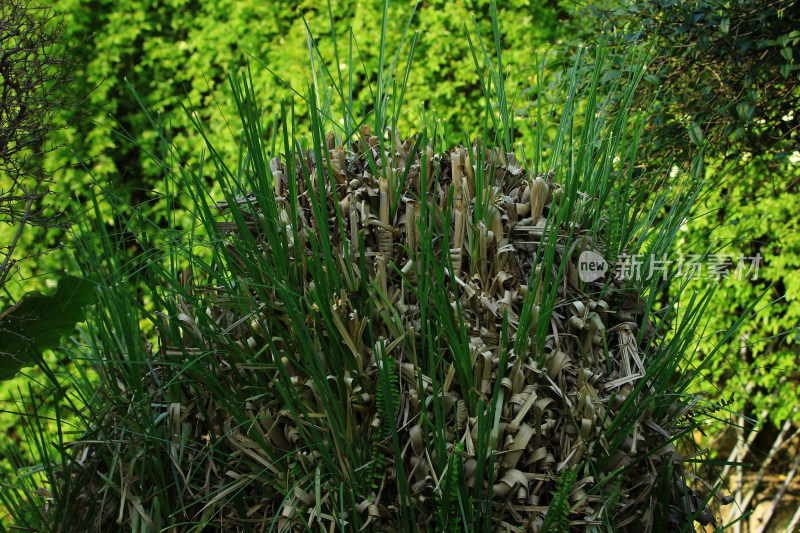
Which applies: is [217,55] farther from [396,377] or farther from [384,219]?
[396,377]

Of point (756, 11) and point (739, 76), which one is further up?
point (756, 11)

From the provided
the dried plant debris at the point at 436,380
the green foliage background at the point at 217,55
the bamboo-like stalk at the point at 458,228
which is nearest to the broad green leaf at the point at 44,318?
the dried plant debris at the point at 436,380

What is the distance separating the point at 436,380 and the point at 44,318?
3.29ft

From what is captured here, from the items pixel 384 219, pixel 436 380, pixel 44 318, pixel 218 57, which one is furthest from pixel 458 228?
pixel 218 57

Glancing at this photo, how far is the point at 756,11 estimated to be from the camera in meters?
2.46

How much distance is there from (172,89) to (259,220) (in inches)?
142

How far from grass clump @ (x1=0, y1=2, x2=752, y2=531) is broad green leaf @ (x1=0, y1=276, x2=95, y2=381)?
8.6 inches

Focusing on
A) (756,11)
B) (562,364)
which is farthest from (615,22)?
(562,364)

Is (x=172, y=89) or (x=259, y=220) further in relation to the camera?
(x=172, y=89)

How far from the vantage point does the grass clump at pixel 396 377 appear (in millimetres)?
1094

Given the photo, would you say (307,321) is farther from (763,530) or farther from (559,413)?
(763,530)

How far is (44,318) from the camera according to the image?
153 cm

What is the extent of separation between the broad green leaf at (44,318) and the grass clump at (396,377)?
0.22 m

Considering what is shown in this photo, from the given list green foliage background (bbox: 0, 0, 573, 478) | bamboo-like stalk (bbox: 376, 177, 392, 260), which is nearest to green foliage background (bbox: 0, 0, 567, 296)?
green foliage background (bbox: 0, 0, 573, 478)
